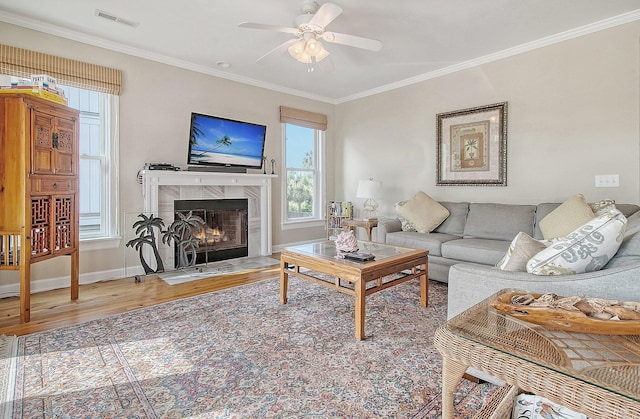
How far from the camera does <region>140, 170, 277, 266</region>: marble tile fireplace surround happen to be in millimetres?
3854

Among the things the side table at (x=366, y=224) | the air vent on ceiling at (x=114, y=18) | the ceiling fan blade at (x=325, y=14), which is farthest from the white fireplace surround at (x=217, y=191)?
the ceiling fan blade at (x=325, y=14)

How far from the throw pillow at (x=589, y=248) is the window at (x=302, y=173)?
418cm

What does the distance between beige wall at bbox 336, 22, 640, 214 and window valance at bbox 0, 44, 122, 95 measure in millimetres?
3622

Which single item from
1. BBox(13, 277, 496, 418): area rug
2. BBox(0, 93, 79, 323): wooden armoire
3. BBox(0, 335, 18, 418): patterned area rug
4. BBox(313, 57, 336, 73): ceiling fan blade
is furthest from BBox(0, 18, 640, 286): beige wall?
BBox(313, 57, 336, 73): ceiling fan blade

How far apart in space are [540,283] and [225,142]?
395cm

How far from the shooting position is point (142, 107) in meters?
3.87

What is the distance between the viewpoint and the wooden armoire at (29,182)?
251 centimetres

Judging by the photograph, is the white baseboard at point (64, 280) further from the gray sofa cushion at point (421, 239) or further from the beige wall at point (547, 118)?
the beige wall at point (547, 118)

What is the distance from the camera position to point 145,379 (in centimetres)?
180

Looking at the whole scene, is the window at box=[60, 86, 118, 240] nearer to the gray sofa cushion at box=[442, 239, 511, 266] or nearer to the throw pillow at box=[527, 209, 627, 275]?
the gray sofa cushion at box=[442, 239, 511, 266]

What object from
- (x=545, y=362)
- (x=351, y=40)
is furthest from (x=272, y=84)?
(x=545, y=362)

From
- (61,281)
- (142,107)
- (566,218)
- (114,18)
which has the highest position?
(114,18)

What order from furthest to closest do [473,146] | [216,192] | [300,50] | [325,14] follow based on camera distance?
[216,192] → [473,146] → [300,50] → [325,14]

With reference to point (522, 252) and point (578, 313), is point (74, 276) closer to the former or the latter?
point (522, 252)
